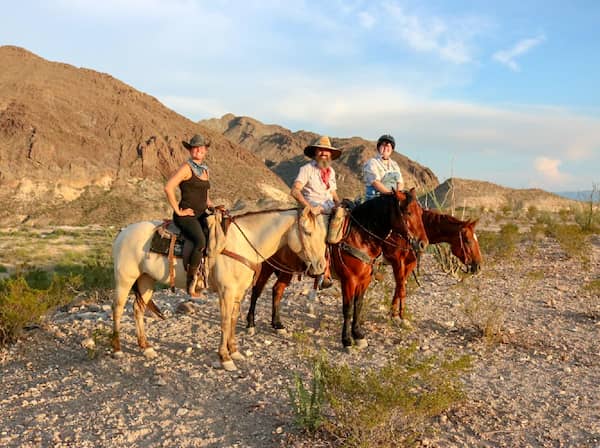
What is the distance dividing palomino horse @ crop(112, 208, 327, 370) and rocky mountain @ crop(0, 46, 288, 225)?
4024 centimetres

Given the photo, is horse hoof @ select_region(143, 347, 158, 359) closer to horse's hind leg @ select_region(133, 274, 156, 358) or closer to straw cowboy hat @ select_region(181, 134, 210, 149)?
horse's hind leg @ select_region(133, 274, 156, 358)

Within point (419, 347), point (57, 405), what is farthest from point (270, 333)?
point (57, 405)

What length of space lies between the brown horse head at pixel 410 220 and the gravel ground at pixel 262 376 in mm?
1470

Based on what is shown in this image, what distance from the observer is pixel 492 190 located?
49250 mm

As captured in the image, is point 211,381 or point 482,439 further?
point 211,381

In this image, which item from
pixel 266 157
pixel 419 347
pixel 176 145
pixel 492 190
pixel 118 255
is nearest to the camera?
pixel 118 255

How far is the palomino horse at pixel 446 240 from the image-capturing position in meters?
6.48

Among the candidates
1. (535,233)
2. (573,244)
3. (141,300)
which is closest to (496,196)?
(535,233)

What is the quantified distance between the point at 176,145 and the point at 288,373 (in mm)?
60835

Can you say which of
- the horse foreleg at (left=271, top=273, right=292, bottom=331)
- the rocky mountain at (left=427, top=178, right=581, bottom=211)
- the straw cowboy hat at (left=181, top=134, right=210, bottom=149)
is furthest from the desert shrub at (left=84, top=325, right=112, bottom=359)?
the rocky mountain at (left=427, top=178, right=581, bottom=211)

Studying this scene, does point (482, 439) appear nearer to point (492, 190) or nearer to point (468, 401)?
point (468, 401)

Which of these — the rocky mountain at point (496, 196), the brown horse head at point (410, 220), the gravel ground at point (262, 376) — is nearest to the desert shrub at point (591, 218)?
the gravel ground at point (262, 376)

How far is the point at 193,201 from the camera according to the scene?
18.2ft

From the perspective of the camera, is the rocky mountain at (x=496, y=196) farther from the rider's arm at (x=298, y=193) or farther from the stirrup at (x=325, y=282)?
the stirrup at (x=325, y=282)
